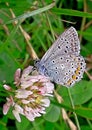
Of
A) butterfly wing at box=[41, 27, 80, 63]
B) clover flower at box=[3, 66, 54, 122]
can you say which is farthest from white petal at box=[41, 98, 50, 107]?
butterfly wing at box=[41, 27, 80, 63]

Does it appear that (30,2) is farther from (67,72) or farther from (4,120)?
(4,120)

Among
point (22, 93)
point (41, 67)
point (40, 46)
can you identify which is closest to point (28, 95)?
point (22, 93)

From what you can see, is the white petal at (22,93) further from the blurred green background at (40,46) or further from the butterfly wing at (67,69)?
the butterfly wing at (67,69)

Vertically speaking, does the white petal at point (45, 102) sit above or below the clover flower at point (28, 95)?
below

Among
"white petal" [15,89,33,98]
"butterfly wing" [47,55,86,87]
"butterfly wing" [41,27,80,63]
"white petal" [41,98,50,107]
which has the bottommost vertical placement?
"white petal" [41,98,50,107]

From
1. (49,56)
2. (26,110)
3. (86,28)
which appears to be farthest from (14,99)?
(86,28)

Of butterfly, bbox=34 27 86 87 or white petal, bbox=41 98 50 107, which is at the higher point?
butterfly, bbox=34 27 86 87

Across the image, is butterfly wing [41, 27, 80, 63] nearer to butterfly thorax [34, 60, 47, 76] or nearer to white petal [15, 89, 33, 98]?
butterfly thorax [34, 60, 47, 76]

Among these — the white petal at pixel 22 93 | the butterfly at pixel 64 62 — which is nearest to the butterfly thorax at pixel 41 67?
the butterfly at pixel 64 62
